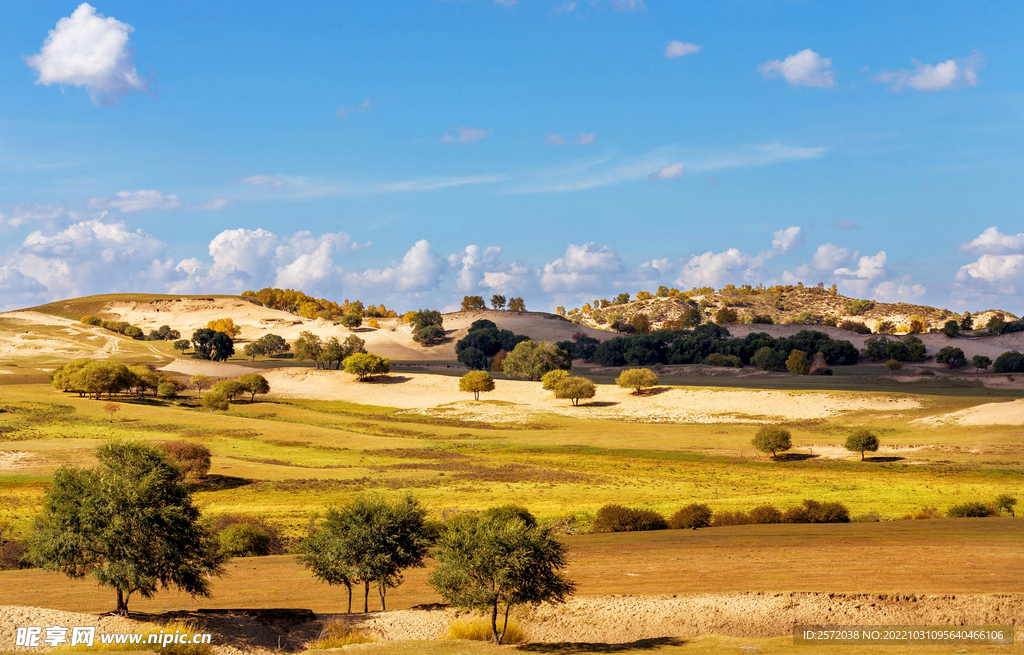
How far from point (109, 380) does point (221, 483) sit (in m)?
52.1

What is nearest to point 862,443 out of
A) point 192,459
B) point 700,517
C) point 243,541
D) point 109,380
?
point 700,517

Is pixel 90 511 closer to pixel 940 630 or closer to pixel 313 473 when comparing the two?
pixel 940 630

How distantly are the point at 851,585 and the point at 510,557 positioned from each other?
14054 millimetres

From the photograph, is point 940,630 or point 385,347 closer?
point 940,630

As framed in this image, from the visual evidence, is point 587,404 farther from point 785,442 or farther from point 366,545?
point 366,545

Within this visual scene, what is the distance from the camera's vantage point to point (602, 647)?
2670 centimetres

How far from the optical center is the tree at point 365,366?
132000 millimetres

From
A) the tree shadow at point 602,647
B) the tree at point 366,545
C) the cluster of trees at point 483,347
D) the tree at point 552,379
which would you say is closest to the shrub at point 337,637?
the tree at point 366,545

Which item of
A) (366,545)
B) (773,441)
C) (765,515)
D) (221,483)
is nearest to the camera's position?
(366,545)

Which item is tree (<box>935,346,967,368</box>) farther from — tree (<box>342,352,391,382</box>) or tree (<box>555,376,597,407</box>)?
tree (<box>342,352,391,382</box>)

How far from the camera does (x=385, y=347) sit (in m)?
199

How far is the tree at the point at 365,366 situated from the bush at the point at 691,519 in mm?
92586

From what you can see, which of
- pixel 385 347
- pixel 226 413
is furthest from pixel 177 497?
pixel 385 347

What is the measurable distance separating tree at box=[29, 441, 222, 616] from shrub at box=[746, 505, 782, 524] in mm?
30275
